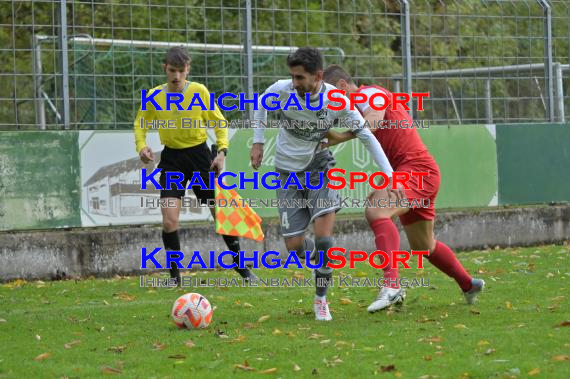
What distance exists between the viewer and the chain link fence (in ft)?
39.4

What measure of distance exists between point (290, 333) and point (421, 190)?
1.67m

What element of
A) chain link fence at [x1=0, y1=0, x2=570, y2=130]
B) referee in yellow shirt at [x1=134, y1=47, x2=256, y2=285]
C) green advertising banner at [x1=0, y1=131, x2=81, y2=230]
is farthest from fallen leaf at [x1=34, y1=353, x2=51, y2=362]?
chain link fence at [x1=0, y1=0, x2=570, y2=130]

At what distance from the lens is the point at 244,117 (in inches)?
514

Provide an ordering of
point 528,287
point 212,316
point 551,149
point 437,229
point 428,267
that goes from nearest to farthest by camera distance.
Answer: point 212,316 → point 528,287 → point 428,267 → point 437,229 → point 551,149

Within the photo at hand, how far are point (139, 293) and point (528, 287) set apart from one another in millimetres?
3467

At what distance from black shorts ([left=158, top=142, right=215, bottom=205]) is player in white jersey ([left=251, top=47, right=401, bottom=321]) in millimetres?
2157

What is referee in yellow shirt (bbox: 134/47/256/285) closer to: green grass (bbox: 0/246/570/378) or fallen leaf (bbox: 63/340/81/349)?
green grass (bbox: 0/246/570/378)

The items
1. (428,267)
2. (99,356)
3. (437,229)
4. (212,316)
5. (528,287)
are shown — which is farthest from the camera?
(437,229)

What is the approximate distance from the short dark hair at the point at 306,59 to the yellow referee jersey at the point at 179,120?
2.64 meters

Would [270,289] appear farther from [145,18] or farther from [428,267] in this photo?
[145,18]

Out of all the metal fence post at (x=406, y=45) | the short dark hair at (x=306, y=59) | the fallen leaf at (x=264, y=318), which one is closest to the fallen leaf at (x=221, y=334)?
the fallen leaf at (x=264, y=318)

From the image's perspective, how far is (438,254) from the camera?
29.1ft

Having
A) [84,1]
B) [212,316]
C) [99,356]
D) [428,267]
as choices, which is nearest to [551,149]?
[428,267]

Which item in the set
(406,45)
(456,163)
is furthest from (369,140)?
(456,163)
